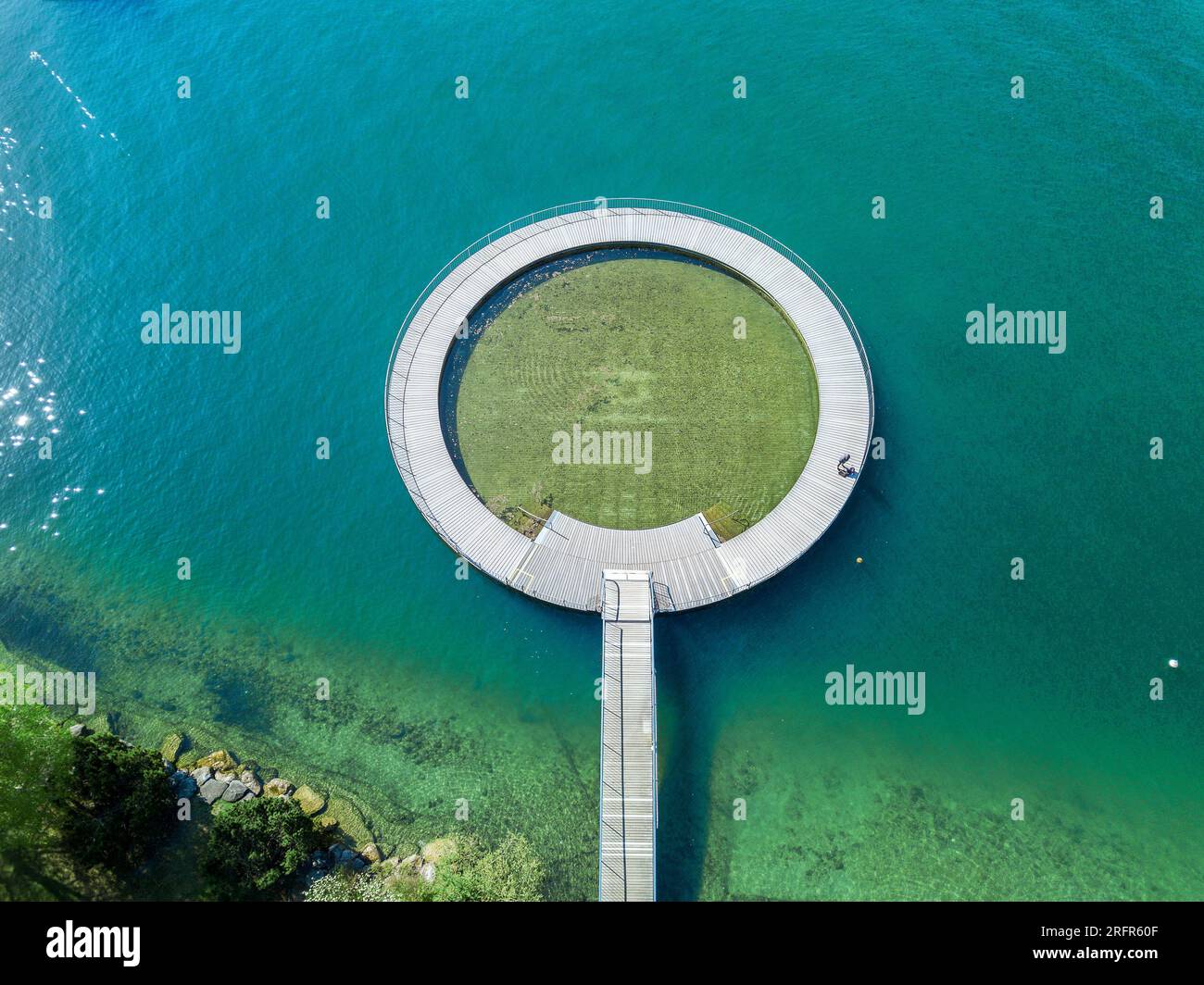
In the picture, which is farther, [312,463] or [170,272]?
[170,272]

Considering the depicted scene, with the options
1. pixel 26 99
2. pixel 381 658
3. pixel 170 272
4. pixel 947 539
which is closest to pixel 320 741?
pixel 381 658

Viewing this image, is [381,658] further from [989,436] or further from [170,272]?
[989,436]

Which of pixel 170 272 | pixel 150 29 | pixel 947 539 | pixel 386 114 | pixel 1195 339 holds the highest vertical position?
pixel 150 29

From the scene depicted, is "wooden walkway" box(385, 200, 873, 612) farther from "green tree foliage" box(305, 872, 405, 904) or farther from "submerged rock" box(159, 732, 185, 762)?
"submerged rock" box(159, 732, 185, 762)

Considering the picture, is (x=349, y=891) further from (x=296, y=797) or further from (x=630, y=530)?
(x=630, y=530)

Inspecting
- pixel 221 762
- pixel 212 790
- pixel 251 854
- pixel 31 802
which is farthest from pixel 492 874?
pixel 31 802

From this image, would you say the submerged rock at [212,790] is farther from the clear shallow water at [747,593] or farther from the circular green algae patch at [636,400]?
the circular green algae patch at [636,400]
